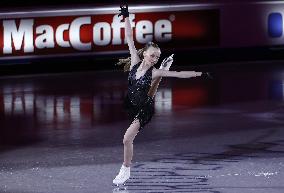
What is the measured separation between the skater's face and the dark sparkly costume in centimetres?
12

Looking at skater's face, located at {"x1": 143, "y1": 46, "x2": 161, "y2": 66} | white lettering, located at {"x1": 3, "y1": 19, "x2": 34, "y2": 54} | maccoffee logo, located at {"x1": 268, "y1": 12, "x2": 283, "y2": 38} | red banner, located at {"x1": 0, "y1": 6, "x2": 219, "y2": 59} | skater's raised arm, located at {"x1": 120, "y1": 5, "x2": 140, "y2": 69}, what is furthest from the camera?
maccoffee logo, located at {"x1": 268, "y1": 12, "x2": 283, "y2": 38}

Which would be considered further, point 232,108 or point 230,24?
point 230,24

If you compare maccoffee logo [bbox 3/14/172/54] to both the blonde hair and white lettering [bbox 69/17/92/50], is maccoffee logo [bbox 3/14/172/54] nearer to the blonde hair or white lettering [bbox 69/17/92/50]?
white lettering [bbox 69/17/92/50]

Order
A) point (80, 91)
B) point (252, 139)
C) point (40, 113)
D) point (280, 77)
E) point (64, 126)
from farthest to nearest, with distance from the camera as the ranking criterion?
point (280, 77), point (80, 91), point (40, 113), point (64, 126), point (252, 139)

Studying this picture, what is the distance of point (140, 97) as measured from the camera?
30.8 feet

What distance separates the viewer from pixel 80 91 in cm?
1744

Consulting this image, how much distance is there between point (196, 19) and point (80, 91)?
546 cm

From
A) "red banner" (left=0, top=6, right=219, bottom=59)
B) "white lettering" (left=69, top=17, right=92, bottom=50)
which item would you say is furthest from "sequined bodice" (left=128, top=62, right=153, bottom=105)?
"white lettering" (left=69, top=17, right=92, bottom=50)

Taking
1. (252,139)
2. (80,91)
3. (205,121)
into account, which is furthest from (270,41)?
(252,139)

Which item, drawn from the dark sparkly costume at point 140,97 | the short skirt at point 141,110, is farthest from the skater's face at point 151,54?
the short skirt at point 141,110

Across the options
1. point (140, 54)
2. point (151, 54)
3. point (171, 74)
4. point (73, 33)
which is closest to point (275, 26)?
point (73, 33)

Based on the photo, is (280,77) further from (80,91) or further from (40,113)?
(40,113)

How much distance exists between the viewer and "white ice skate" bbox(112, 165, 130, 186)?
373 inches

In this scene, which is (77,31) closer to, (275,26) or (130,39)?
(275,26)
